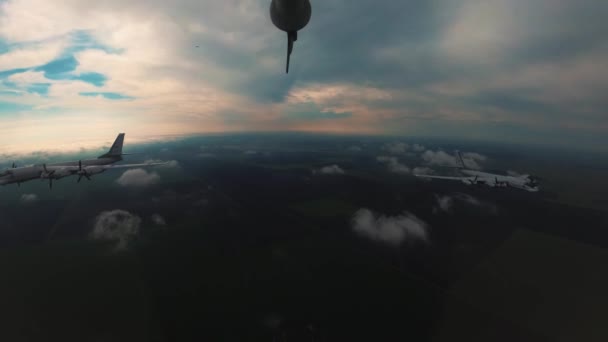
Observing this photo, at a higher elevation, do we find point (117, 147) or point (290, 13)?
point (290, 13)

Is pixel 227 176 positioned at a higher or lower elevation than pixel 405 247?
higher

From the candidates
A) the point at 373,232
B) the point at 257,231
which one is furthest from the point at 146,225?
the point at 373,232

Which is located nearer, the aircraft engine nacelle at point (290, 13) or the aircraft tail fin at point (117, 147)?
the aircraft engine nacelle at point (290, 13)

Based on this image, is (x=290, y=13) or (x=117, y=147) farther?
(x=117, y=147)

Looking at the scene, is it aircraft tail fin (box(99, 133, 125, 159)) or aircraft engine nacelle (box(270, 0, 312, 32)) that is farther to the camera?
aircraft tail fin (box(99, 133, 125, 159))

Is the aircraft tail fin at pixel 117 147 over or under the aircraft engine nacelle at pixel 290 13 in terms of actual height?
under

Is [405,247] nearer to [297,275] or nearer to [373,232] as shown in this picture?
[373,232]

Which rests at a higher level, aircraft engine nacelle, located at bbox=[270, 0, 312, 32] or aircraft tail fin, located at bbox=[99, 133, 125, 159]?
aircraft engine nacelle, located at bbox=[270, 0, 312, 32]

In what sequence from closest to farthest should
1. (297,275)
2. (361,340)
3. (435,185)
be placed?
(361,340)
(297,275)
(435,185)
